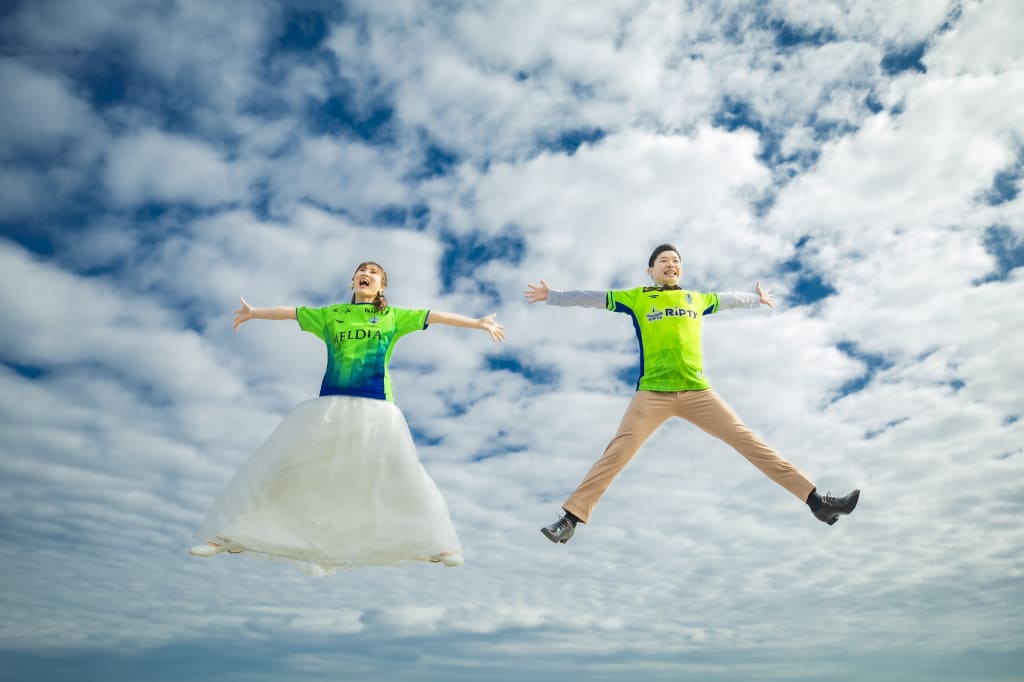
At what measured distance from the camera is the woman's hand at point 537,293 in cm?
1009

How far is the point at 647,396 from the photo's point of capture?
945 cm

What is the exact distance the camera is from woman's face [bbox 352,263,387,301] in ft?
31.8

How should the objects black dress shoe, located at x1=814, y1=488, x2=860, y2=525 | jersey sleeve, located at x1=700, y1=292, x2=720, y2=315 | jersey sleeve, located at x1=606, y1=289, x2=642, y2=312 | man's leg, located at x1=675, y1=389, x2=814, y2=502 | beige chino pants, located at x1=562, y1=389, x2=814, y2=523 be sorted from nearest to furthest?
1. black dress shoe, located at x1=814, y1=488, x2=860, y2=525
2. man's leg, located at x1=675, y1=389, x2=814, y2=502
3. beige chino pants, located at x1=562, y1=389, x2=814, y2=523
4. jersey sleeve, located at x1=606, y1=289, x2=642, y2=312
5. jersey sleeve, located at x1=700, y1=292, x2=720, y2=315

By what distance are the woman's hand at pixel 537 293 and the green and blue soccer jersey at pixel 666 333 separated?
0.79m

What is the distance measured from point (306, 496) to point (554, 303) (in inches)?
149

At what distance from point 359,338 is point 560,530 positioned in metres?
3.17

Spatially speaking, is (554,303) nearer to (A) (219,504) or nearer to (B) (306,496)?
(B) (306,496)

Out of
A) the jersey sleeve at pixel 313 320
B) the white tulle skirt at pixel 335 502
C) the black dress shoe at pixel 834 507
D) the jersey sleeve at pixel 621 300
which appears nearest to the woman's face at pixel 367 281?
the jersey sleeve at pixel 313 320

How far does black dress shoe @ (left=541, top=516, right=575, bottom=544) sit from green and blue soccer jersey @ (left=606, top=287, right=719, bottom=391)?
5.93 feet

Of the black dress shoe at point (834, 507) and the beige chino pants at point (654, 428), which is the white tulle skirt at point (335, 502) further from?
the black dress shoe at point (834, 507)

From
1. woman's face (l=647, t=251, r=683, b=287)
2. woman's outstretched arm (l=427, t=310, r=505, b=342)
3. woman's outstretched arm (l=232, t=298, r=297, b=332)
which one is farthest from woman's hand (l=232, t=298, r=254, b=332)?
woman's face (l=647, t=251, r=683, b=287)

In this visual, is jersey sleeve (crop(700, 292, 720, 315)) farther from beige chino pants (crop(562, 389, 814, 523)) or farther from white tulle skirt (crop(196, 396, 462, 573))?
white tulle skirt (crop(196, 396, 462, 573))

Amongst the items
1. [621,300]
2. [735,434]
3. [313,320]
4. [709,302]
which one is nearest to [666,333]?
[621,300]

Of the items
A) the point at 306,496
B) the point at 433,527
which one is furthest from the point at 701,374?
the point at 306,496
